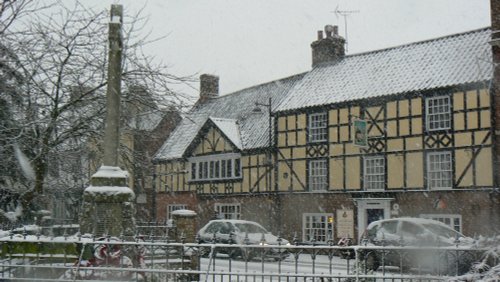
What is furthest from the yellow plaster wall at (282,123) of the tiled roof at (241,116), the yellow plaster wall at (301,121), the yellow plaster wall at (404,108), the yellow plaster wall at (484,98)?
the yellow plaster wall at (484,98)

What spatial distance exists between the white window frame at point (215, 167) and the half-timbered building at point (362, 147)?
2.5 inches

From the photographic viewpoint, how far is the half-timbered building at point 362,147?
23.6 m

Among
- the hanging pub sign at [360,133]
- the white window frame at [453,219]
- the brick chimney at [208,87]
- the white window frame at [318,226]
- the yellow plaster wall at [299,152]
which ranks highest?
the brick chimney at [208,87]

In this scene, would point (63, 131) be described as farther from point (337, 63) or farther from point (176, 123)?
point (176, 123)

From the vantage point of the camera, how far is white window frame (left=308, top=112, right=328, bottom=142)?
2873 centimetres

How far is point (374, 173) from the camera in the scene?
1048 inches

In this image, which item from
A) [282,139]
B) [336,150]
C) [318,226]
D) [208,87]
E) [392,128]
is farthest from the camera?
[208,87]

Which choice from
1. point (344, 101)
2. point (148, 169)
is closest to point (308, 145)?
point (344, 101)

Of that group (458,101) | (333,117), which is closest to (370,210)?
(333,117)

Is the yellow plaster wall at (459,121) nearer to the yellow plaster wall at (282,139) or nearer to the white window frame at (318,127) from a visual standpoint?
the white window frame at (318,127)

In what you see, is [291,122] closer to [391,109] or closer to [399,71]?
[391,109]

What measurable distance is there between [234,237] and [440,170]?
340 inches

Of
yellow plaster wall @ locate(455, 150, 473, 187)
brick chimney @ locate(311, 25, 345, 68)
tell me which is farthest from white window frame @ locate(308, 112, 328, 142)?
yellow plaster wall @ locate(455, 150, 473, 187)

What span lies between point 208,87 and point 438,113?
21851 mm
